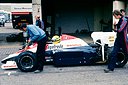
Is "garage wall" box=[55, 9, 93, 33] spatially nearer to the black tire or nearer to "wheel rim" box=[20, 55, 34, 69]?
the black tire

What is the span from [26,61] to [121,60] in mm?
2912

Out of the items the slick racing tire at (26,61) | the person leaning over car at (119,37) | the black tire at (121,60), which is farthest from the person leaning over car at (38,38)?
the black tire at (121,60)

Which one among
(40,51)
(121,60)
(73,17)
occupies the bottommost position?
(121,60)

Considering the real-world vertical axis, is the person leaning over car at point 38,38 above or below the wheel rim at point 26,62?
above

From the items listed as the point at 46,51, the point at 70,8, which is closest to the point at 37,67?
the point at 46,51

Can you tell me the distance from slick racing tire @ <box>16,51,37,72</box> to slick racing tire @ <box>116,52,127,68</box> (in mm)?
2552

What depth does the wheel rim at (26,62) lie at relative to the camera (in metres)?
9.08

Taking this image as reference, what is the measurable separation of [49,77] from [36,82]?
0.64m

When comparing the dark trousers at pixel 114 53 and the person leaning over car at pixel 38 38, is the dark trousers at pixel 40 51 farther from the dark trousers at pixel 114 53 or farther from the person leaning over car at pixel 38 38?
the dark trousers at pixel 114 53

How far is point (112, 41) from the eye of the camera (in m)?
9.74

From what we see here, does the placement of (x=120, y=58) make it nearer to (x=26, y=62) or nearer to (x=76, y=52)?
(x=76, y=52)

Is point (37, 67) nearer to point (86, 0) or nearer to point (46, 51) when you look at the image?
point (46, 51)

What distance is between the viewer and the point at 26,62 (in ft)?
30.0

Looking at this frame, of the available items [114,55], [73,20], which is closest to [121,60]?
[114,55]
